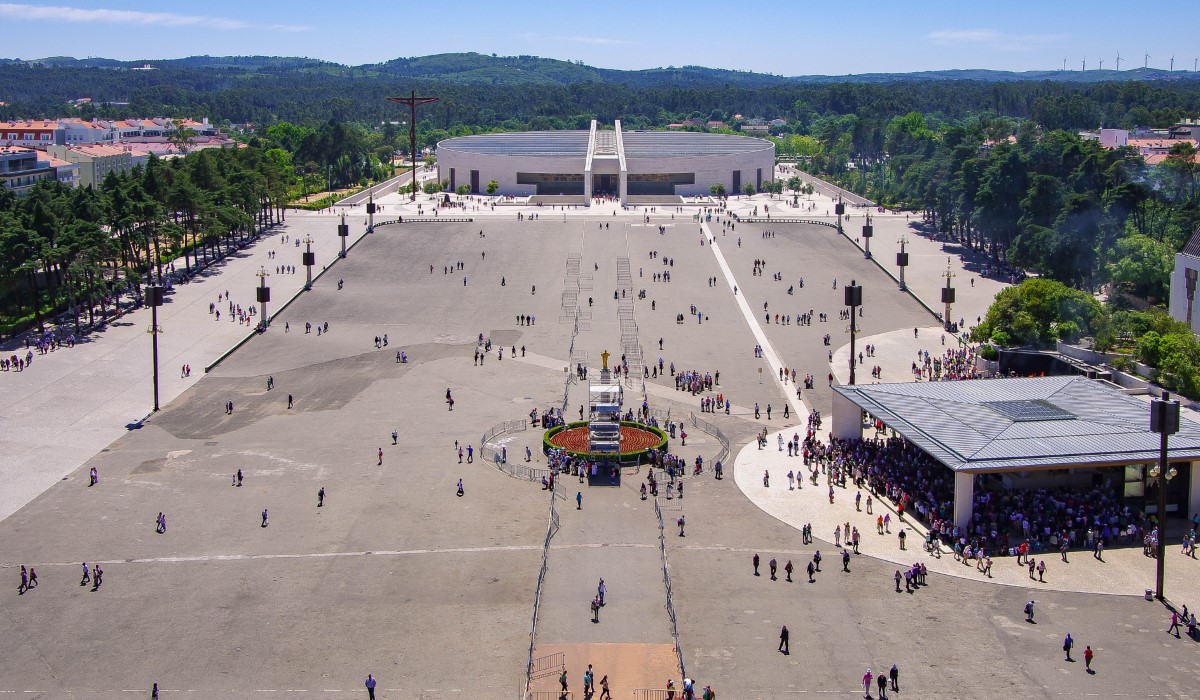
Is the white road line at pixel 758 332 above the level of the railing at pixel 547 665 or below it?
above

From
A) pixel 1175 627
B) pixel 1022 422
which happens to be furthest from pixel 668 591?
pixel 1022 422

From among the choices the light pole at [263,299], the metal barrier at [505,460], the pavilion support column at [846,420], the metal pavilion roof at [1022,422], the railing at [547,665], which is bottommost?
the railing at [547,665]

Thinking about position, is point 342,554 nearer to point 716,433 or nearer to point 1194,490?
point 716,433

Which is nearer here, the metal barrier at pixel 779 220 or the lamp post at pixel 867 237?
the lamp post at pixel 867 237

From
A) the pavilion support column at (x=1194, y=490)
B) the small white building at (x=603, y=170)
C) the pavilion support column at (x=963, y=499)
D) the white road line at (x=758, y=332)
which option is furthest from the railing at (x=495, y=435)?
the small white building at (x=603, y=170)

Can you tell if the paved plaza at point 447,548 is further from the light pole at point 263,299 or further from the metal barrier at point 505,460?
the light pole at point 263,299

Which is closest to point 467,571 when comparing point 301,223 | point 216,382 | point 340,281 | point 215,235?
point 216,382

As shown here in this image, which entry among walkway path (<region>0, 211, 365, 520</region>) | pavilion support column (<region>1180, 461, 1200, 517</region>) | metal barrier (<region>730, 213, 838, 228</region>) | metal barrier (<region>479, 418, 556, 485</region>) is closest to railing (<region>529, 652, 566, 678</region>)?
metal barrier (<region>479, 418, 556, 485</region>)
